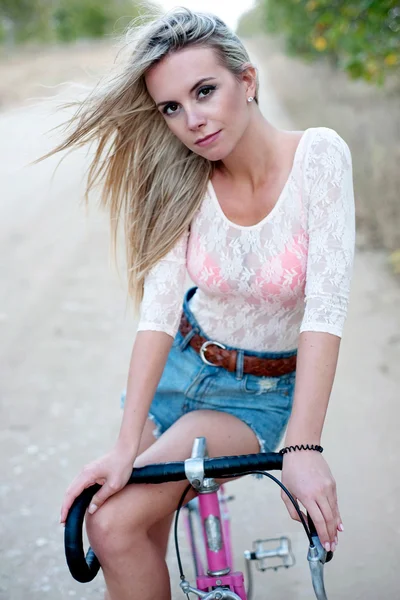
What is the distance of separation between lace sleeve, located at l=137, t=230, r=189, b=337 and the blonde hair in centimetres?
3

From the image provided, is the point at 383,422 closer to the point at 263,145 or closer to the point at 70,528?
the point at 263,145

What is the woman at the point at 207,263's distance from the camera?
190 centimetres

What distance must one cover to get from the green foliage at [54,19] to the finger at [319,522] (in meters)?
40.9

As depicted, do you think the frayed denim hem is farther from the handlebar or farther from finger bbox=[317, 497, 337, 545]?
finger bbox=[317, 497, 337, 545]

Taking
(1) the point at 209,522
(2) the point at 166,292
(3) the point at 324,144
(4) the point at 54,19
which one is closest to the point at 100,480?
(1) the point at 209,522

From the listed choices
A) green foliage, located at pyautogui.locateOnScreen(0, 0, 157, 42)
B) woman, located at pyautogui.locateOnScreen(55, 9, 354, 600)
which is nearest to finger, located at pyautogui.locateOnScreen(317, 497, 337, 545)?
woman, located at pyautogui.locateOnScreen(55, 9, 354, 600)

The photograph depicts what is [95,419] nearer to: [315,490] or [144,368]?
[144,368]

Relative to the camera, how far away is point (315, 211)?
6.68 feet

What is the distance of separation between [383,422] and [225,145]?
262cm

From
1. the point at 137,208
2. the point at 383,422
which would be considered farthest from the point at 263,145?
the point at 383,422

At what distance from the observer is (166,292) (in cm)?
226

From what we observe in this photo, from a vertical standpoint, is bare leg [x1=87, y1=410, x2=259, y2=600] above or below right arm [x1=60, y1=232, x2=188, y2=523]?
below

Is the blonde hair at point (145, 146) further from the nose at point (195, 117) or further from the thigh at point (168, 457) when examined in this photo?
the thigh at point (168, 457)

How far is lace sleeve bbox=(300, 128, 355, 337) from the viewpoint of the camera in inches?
76.4
